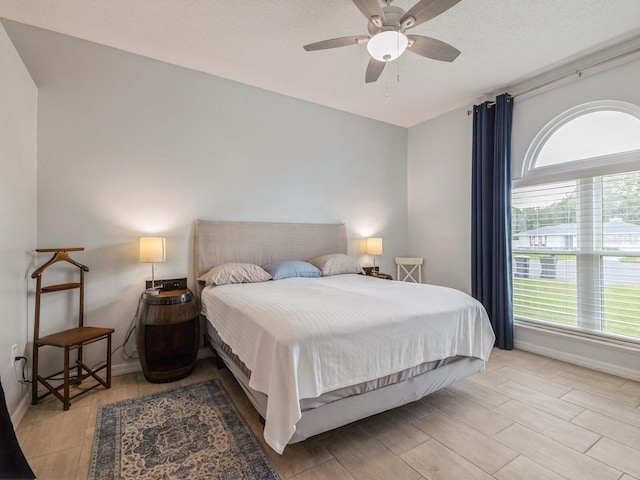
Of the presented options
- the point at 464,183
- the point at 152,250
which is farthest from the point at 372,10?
the point at 464,183

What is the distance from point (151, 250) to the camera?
273 cm

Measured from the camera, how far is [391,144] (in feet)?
15.8

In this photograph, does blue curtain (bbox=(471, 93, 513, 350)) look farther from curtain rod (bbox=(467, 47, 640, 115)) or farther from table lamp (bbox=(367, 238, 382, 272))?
table lamp (bbox=(367, 238, 382, 272))

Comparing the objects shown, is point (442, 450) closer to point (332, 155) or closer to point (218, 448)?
point (218, 448)

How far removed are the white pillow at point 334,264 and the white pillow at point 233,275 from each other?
2.37 ft

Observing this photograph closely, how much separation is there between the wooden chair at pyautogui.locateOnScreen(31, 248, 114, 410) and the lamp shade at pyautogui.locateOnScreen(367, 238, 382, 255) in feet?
9.94

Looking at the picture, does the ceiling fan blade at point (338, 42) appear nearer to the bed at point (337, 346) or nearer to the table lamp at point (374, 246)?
the bed at point (337, 346)

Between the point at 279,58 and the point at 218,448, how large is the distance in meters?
3.26

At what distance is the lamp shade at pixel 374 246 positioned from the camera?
166 inches

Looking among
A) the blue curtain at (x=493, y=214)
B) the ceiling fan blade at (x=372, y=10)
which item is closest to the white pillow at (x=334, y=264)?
the blue curtain at (x=493, y=214)

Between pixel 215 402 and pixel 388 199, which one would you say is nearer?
pixel 215 402

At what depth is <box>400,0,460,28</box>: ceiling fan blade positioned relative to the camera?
1822 millimetres

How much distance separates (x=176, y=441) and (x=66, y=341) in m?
1.14

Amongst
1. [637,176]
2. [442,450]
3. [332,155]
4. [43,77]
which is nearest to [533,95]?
[637,176]
